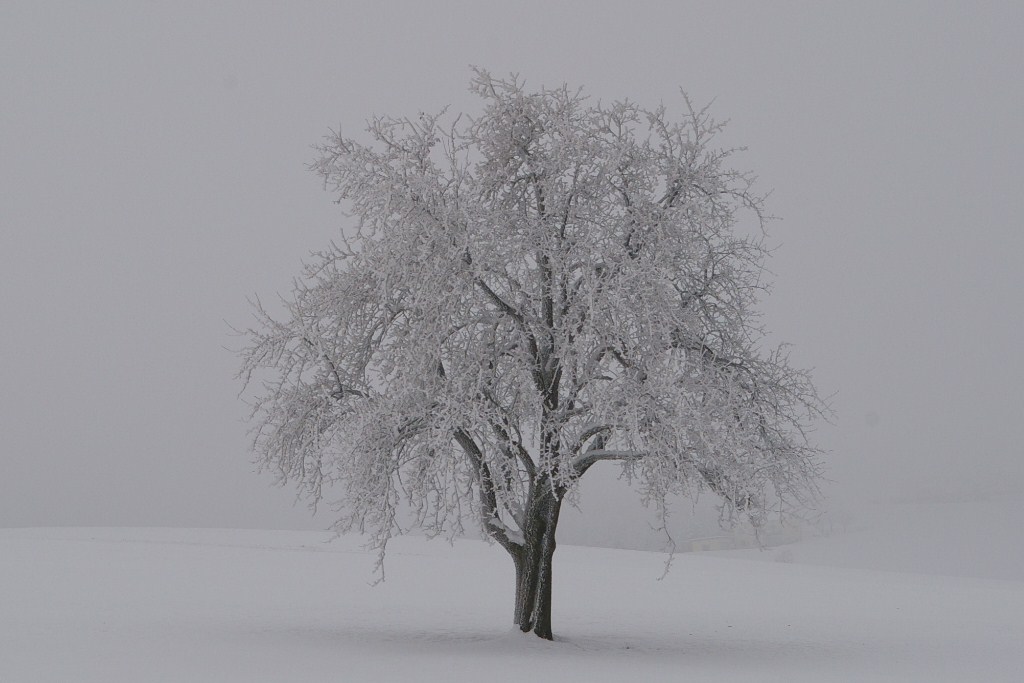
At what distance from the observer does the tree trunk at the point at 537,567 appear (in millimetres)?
12523

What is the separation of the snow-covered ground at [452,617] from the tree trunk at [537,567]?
29 cm

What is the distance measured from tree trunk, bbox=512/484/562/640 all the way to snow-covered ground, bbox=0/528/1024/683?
0.96 ft

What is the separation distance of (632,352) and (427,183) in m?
3.07

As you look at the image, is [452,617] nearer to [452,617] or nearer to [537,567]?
[452,617]

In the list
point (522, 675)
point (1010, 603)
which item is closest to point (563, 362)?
point (522, 675)

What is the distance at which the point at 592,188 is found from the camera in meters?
12.0

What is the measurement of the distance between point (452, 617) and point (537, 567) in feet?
12.4

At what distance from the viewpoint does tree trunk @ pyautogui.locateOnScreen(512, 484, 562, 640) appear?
41.1ft

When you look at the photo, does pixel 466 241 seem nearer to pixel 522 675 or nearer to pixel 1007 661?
pixel 522 675

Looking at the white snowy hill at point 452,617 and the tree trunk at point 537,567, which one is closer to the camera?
the white snowy hill at point 452,617

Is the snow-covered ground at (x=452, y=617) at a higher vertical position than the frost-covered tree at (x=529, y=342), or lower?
lower

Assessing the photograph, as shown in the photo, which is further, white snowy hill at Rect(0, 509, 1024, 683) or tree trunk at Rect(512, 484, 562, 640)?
tree trunk at Rect(512, 484, 562, 640)

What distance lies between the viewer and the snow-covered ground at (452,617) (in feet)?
34.4

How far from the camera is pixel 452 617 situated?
1588 centimetres
